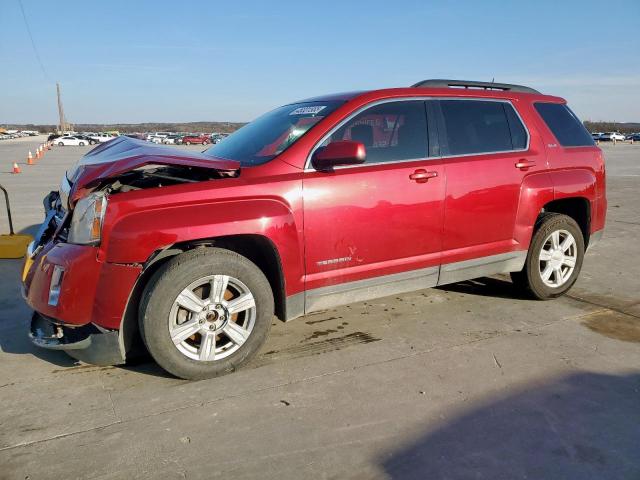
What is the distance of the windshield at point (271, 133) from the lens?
12.0 ft

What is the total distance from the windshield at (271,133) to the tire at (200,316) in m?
0.81

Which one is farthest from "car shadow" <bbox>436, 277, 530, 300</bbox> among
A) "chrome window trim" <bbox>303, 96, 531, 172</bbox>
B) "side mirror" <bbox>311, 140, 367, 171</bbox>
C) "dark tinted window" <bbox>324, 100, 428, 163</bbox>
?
"side mirror" <bbox>311, 140, 367, 171</bbox>

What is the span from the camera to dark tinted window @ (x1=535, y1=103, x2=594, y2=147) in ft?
15.3

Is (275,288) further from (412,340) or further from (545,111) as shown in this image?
(545,111)

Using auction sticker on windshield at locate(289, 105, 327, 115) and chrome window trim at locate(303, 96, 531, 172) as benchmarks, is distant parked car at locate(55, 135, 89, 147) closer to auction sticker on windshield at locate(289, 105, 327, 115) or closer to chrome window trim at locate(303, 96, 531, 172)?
auction sticker on windshield at locate(289, 105, 327, 115)

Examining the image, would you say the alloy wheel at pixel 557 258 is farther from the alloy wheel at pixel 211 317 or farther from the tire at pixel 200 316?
the alloy wheel at pixel 211 317

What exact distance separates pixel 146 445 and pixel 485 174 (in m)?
3.13

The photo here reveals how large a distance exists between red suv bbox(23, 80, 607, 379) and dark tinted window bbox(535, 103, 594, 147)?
1.1 inches

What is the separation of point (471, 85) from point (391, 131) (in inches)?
46.1

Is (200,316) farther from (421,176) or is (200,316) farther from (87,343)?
(421,176)

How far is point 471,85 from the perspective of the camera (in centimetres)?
451

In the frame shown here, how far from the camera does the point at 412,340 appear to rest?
3787 mm

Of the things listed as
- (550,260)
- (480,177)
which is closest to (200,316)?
(480,177)

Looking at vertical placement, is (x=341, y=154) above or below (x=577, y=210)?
above
